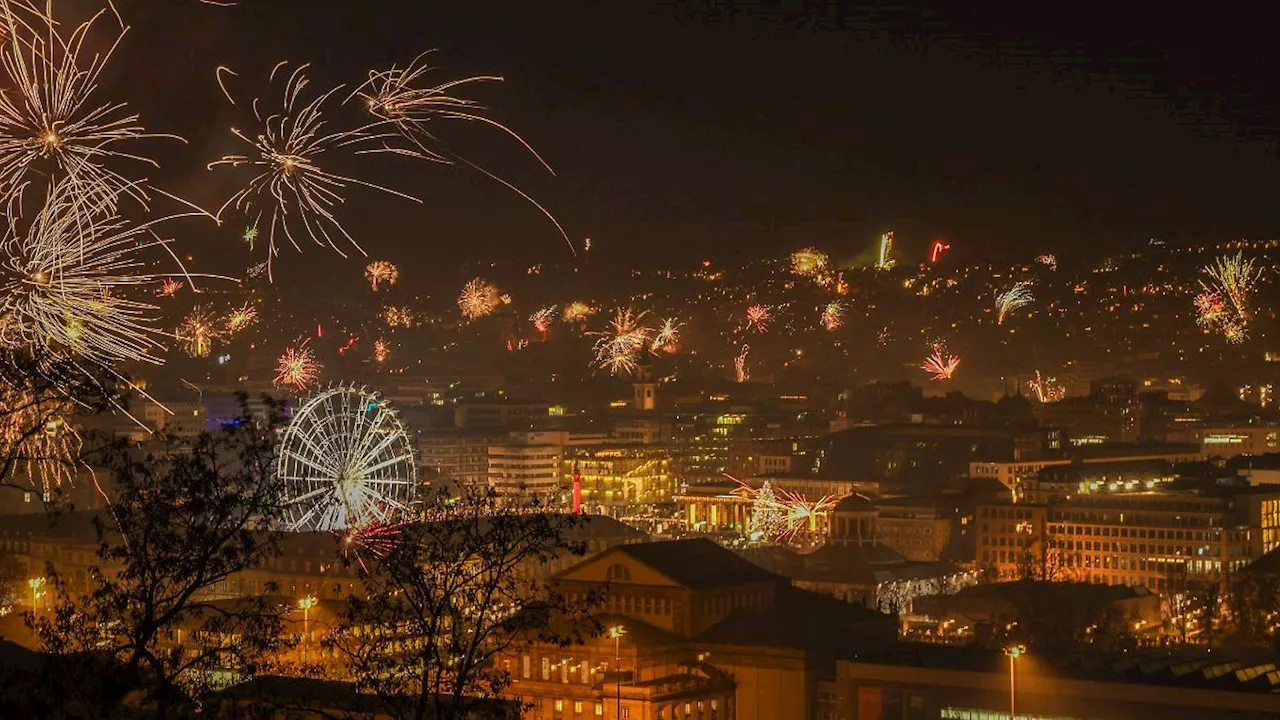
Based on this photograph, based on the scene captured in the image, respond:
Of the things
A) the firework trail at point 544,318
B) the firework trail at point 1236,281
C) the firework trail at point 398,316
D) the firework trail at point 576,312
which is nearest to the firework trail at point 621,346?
the firework trail at point 576,312

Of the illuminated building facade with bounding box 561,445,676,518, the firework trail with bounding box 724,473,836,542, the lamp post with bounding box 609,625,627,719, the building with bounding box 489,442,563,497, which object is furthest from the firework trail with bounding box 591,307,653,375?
the lamp post with bounding box 609,625,627,719

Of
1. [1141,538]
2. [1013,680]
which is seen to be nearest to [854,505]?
[1141,538]

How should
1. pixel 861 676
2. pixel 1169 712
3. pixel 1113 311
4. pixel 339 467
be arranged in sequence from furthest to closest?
pixel 1113 311
pixel 339 467
pixel 861 676
pixel 1169 712

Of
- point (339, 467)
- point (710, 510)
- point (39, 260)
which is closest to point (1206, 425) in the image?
point (710, 510)

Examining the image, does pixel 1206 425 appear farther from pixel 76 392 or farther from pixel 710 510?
pixel 76 392

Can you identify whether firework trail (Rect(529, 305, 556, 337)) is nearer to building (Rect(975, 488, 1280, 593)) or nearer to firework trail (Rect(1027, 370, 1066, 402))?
firework trail (Rect(1027, 370, 1066, 402))

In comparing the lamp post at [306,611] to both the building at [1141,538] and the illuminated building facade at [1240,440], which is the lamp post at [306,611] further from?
the illuminated building facade at [1240,440]

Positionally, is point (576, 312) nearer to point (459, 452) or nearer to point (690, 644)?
point (459, 452)
